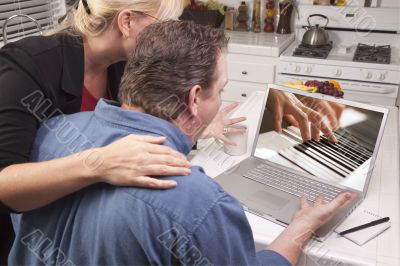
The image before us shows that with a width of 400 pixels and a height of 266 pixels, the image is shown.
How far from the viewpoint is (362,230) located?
1053 millimetres

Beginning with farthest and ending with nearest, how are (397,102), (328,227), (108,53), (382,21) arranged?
(382,21) → (397,102) → (108,53) → (328,227)

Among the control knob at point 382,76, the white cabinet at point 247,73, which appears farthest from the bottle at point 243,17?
the control knob at point 382,76

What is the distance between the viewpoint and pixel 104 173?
744 mm

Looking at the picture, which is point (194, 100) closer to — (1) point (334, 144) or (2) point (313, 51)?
(1) point (334, 144)

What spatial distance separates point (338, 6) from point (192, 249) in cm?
308

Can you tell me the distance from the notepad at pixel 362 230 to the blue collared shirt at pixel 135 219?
13.6 inches

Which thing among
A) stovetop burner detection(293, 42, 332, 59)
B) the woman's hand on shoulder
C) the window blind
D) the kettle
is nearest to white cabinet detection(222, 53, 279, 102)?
stovetop burner detection(293, 42, 332, 59)

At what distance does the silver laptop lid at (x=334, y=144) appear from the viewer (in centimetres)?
121

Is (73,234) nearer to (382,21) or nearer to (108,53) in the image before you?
(108,53)

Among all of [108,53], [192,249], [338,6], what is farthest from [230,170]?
[338,6]

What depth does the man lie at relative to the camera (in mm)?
693

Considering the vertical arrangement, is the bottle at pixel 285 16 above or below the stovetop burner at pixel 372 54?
above

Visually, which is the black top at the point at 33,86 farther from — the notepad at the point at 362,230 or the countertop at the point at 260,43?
the countertop at the point at 260,43

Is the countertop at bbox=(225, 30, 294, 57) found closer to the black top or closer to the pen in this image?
the black top
